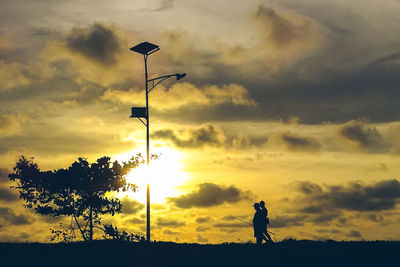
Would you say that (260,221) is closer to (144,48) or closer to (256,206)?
(256,206)

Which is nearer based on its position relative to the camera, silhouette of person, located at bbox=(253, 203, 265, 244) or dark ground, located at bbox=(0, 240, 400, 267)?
dark ground, located at bbox=(0, 240, 400, 267)

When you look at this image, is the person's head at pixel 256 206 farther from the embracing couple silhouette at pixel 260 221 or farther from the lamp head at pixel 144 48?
the lamp head at pixel 144 48

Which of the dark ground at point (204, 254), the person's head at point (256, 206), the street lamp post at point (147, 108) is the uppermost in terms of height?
the street lamp post at point (147, 108)

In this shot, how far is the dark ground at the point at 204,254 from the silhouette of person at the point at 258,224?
67cm

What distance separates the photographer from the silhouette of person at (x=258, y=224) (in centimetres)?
2942

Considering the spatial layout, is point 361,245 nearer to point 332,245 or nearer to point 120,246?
point 332,245

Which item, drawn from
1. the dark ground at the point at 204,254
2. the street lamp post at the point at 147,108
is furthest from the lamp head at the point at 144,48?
the dark ground at the point at 204,254

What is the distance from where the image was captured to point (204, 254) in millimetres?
27344

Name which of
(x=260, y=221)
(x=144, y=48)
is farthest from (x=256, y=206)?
(x=144, y=48)

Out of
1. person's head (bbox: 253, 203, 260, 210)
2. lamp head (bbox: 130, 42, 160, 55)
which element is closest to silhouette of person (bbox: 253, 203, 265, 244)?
person's head (bbox: 253, 203, 260, 210)

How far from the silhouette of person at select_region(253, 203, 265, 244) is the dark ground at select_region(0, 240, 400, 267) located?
67 cm

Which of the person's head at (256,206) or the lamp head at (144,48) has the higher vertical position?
the lamp head at (144,48)

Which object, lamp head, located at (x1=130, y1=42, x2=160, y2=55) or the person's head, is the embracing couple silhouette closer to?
the person's head

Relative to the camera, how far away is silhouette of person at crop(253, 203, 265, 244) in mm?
29422
